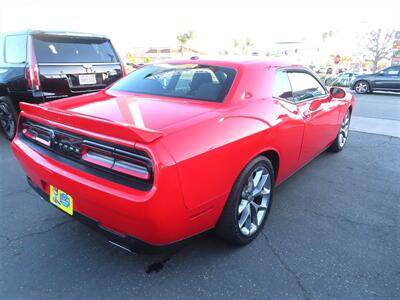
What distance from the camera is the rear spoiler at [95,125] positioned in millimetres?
1714

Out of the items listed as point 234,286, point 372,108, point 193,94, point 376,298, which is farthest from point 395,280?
point 372,108

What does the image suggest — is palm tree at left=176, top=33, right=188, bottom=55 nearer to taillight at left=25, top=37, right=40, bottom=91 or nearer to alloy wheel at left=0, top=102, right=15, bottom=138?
alloy wheel at left=0, top=102, right=15, bottom=138

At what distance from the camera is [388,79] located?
1480 cm

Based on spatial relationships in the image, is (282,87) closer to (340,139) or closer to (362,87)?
(340,139)

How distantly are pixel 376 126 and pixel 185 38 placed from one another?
2753 inches

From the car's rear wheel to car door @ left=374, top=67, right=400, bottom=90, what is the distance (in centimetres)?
40

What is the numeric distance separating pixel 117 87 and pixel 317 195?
8.02 ft

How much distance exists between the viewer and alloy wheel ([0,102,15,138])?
5.07 metres

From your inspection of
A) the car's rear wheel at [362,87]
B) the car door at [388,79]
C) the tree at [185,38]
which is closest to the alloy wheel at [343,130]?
the car door at [388,79]

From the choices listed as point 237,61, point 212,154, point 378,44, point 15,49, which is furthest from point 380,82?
point 378,44

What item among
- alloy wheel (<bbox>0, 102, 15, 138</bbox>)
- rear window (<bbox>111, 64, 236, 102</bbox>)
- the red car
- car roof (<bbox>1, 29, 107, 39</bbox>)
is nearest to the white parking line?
the red car

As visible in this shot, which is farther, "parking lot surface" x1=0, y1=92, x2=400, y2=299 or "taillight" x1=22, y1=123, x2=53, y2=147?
"taillight" x1=22, y1=123, x2=53, y2=147

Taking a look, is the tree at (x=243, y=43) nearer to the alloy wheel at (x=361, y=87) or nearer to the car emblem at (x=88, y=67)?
the alloy wheel at (x=361, y=87)

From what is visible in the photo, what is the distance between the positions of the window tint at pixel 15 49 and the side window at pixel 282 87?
383 cm
